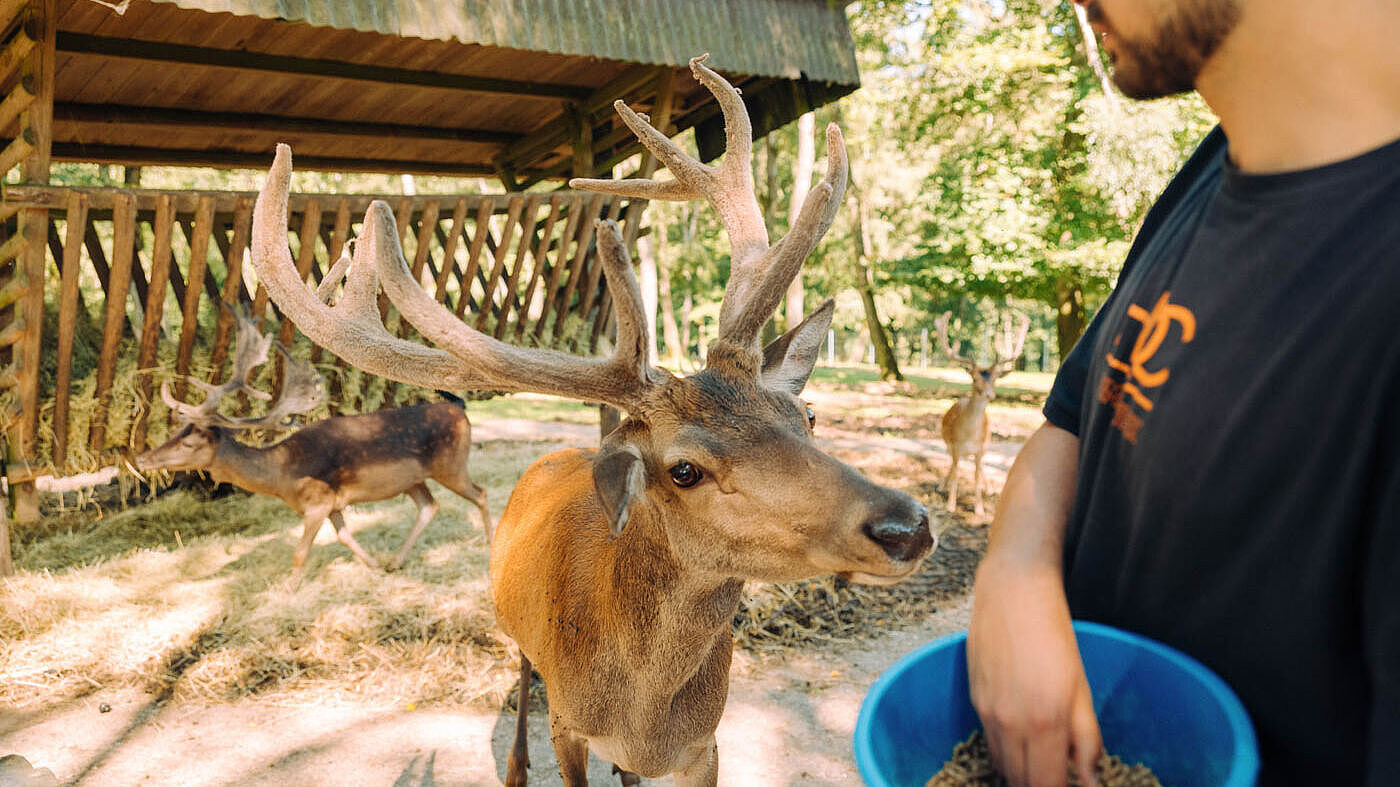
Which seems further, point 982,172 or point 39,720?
point 982,172

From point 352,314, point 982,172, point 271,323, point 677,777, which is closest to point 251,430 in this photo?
point 271,323

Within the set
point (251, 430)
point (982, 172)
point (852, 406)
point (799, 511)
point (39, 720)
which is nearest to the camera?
point (799, 511)

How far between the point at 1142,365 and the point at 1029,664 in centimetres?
41

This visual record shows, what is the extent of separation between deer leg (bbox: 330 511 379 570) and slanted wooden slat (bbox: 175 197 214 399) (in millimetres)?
1566

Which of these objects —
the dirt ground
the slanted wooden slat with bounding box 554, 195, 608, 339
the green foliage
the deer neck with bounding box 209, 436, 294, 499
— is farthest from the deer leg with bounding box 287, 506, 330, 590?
the green foliage

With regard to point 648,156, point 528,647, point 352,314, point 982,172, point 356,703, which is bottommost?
point 356,703

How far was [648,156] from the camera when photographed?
7879 mm

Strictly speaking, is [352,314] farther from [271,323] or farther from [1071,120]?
[1071,120]

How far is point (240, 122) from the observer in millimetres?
8766

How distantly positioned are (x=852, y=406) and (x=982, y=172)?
550 centimetres

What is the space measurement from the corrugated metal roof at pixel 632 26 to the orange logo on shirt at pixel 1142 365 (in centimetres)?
556

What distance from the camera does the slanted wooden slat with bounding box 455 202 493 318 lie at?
7371 mm

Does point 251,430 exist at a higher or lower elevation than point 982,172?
lower

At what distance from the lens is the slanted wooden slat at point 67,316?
5.45m
